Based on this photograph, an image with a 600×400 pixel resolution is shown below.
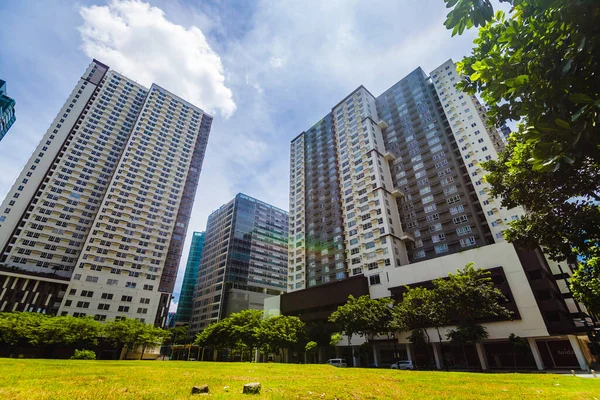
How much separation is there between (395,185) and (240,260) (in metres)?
61.6

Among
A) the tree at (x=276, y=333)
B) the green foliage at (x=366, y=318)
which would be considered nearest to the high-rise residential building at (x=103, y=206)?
the tree at (x=276, y=333)

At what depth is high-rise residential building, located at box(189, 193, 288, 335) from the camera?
3799 inches

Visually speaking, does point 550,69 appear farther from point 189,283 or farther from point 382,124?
point 189,283

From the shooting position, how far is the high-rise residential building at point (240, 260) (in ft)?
317

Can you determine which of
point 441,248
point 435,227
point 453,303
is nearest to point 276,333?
point 453,303

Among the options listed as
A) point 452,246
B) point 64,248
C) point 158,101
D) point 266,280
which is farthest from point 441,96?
point 64,248

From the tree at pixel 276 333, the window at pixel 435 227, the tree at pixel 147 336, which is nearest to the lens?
the tree at pixel 276 333

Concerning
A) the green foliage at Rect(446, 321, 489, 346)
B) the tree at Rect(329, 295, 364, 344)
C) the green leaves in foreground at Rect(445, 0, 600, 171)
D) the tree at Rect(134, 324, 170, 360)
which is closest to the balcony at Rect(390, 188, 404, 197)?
the tree at Rect(329, 295, 364, 344)

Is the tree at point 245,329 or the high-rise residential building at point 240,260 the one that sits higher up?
the high-rise residential building at point 240,260

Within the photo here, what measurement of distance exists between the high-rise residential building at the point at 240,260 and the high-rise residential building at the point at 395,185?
88.0 feet

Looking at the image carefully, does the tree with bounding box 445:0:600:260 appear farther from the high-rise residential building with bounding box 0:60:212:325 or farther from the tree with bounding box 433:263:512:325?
the high-rise residential building with bounding box 0:60:212:325

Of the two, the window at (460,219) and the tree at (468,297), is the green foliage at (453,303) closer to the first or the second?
the tree at (468,297)

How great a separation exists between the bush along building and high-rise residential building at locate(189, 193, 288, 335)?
25.2 metres

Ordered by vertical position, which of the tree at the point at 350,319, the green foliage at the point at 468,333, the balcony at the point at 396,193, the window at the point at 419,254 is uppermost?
the balcony at the point at 396,193
